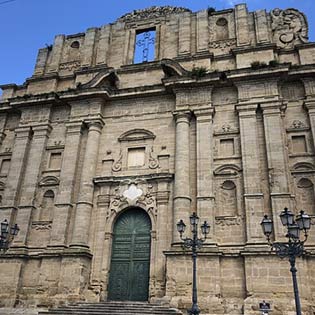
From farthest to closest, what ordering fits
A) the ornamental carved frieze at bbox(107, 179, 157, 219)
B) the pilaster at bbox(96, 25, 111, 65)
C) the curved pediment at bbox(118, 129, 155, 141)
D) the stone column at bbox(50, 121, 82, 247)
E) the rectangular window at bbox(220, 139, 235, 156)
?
1. the pilaster at bbox(96, 25, 111, 65)
2. the curved pediment at bbox(118, 129, 155, 141)
3. the rectangular window at bbox(220, 139, 235, 156)
4. the ornamental carved frieze at bbox(107, 179, 157, 219)
5. the stone column at bbox(50, 121, 82, 247)

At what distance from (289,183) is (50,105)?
1189cm

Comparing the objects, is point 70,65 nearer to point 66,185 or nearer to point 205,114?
point 66,185

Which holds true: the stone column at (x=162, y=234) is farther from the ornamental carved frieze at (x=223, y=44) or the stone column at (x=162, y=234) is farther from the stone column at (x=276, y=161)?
the ornamental carved frieze at (x=223, y=44)

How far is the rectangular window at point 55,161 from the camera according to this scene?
17.3 m

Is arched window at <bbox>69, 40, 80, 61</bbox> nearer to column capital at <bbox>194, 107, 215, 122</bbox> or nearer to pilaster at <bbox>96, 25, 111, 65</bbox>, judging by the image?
pilaster at <bbox>96, 25, 111, 65</bbox>

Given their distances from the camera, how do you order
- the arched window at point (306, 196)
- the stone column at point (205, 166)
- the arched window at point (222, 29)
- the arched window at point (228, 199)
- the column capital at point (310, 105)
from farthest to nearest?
the arched window at point (222, 29)
the column capital at point (310, 105)
the arched window at point (228, 199)
the stone column at point (205, 166)
the arched window at point (306, 196)

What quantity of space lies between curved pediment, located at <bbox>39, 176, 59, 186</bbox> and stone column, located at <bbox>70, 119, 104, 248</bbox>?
150 cm

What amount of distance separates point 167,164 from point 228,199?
9.90ft

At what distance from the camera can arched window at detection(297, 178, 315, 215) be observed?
13.8 m

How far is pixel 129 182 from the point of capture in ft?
52.0

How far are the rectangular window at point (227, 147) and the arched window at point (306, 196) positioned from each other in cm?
297

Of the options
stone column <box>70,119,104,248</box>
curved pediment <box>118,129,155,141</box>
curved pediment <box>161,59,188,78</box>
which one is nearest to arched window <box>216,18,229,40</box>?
curved pediment <box>161,59,188,78</box>

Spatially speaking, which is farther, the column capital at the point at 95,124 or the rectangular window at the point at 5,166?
the rectangular window at the point at 5,166

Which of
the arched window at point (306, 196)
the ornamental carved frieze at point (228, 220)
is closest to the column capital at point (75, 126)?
the ornamental carved frieze at point (228, 220)
